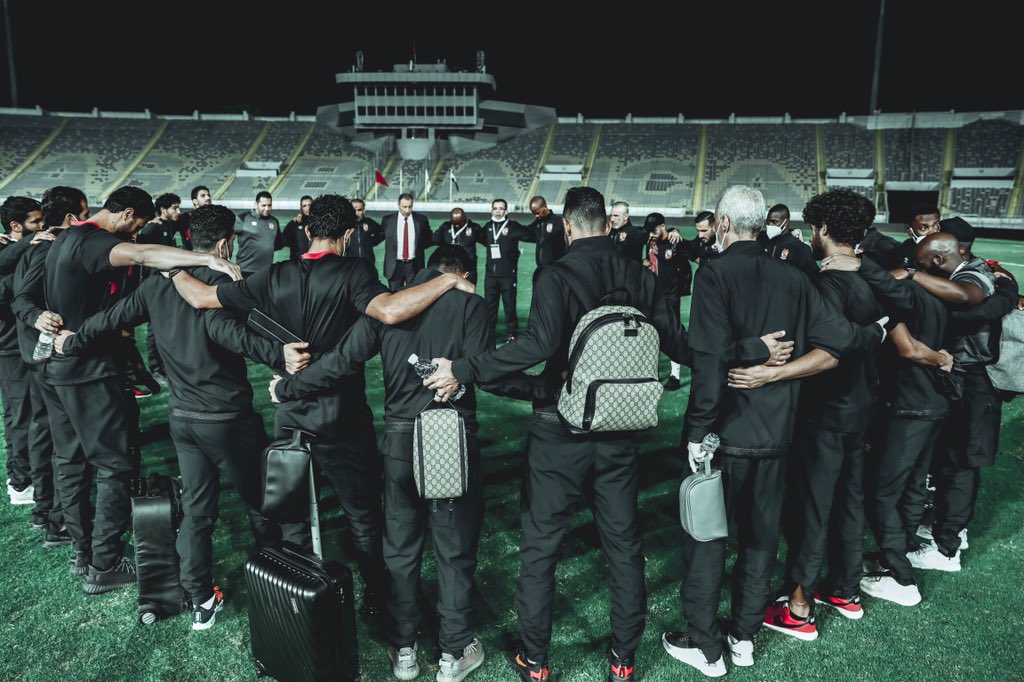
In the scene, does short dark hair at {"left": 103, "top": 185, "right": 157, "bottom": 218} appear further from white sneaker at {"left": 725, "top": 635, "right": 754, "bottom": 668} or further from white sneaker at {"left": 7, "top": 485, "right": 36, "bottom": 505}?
white sneaker at {"left": 725, "top": 635, "right": 754, "bottom": 668}

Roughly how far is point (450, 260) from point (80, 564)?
2.93 m

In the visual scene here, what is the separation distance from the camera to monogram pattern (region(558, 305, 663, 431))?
108 inches

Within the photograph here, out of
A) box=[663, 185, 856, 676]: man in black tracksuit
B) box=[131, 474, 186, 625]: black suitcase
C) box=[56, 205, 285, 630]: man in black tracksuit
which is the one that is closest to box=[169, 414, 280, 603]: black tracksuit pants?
box=[56, 205, 285, 630]: man in black tracksuit

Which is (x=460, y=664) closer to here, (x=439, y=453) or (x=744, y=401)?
(x=439, y=453)

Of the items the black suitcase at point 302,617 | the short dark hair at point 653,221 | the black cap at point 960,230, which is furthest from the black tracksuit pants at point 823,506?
the short dark hair at point 653,221

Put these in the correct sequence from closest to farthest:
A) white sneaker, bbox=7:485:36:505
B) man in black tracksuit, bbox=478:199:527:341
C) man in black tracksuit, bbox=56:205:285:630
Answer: man in black tracksuit, bbox=56:205:285:630
white sneaker, bbox=7:485:36:505
man in black tracksuit, bbox=478:199:527:341

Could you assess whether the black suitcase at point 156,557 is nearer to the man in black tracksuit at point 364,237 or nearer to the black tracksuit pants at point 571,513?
the black tracksuit pants at point 571,513

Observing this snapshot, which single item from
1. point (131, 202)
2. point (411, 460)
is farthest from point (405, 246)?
point (411, 460)

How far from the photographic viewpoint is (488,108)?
4656cm

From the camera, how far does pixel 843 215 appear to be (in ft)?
10.4

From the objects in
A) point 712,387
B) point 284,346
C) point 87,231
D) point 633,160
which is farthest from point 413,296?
point 633,160

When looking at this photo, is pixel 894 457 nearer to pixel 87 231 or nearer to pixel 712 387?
pixel 712 387

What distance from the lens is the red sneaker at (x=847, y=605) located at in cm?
365

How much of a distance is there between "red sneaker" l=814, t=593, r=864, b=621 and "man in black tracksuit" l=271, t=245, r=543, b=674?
2043 millimetres
